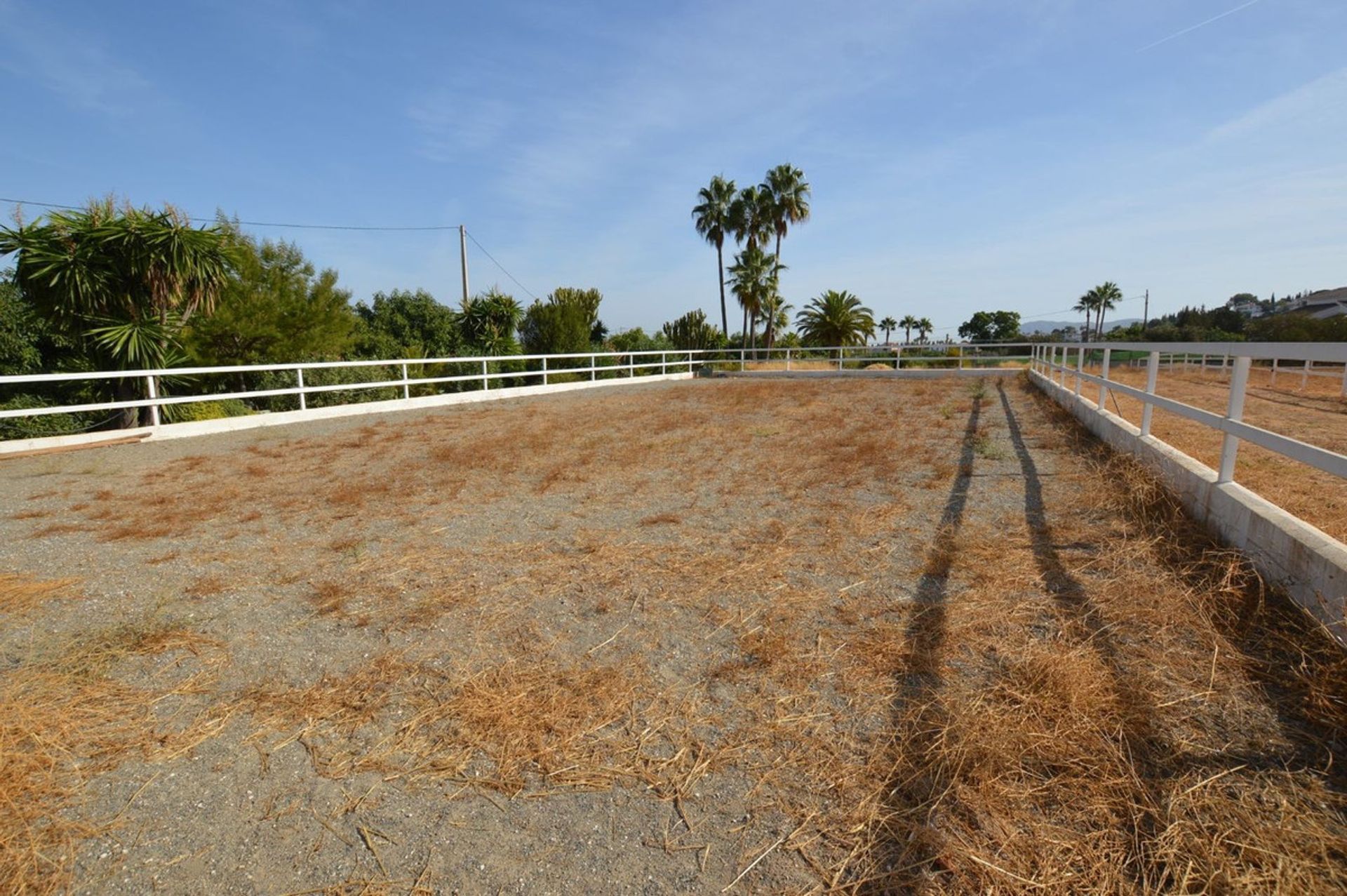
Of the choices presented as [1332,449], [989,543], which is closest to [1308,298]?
[1332,449]

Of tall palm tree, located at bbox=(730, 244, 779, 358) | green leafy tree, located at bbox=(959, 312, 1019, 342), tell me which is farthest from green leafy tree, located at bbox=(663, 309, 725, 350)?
green leafy tree, located at bbox=(959, 312, 1019, 342)

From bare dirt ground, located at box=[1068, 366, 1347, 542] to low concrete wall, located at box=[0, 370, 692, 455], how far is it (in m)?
12.7

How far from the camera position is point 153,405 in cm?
952

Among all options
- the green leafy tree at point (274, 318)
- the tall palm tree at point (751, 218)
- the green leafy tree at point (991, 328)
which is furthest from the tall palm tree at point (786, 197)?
the green leafy tree at point (991, 328)

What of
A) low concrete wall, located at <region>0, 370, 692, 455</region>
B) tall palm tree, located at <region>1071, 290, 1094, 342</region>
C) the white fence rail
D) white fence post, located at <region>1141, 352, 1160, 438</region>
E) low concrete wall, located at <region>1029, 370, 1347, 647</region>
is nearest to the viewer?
low concrete wall, located at <region>1029, 370, 1347, 647</region>

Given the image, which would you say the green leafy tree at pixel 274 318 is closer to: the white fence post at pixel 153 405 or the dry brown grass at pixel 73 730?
the white fence post at pixel 153 405

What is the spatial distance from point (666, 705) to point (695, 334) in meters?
40.4

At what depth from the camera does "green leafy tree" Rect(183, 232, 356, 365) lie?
2112 centimetres

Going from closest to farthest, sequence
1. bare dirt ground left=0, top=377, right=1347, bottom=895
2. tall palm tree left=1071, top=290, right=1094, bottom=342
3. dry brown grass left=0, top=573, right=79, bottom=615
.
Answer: bare dirt ground left=0, top=377, right=1347, bottom=895 < dry brown grass left=0, top=573, right=79, bottom=615 < tall palm tree left=1071, top=290, right=1094, bottom=342

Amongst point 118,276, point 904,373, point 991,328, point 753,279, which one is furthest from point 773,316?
point 991,328

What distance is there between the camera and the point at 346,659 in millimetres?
2857

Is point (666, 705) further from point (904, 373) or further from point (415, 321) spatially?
point (415, 321)

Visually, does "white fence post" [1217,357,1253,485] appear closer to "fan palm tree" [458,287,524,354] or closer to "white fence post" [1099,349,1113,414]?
"white fence post" [1099,349,1113,414]

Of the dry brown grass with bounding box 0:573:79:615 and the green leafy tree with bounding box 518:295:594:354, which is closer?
the dry brown grass with bounding box 0:573:79:615
